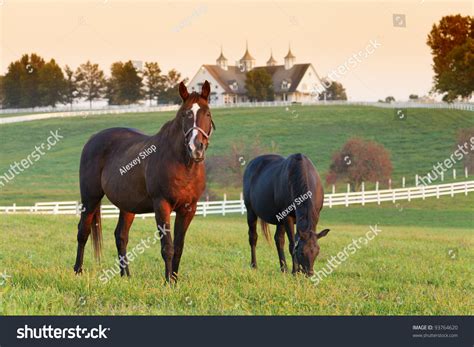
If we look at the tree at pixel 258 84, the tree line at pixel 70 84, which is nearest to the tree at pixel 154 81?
the tree line at pixel 70 84

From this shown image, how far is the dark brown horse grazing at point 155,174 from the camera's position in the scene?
7820mm

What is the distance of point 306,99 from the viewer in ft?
198

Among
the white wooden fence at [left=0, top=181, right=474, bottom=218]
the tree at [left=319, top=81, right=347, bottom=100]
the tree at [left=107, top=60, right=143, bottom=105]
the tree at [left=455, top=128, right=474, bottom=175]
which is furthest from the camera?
the tree at [left=319, top=81, right=347, bottom=100]

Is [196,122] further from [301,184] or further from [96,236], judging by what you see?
[96,236]

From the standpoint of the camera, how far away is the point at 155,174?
27.3 feet

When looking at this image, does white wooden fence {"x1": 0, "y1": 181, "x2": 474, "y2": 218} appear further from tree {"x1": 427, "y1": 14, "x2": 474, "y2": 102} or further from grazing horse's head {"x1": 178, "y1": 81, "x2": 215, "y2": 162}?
grazing horse's head {"x1": 178, "y1": 81, "x2": 215, "y2": 162}

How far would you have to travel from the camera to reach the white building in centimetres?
5081

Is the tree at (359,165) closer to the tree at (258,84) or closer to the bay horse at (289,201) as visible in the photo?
the bay horse at (289,201)

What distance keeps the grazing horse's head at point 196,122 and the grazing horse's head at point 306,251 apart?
72.2 inches

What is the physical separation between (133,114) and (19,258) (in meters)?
35.6

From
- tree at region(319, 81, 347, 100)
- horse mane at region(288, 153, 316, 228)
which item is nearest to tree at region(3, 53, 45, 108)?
tree at region(319, 81, 347, 100)

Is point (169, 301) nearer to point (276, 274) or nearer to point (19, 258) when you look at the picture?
point (276, 274)

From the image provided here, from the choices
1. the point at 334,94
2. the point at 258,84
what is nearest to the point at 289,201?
the point at 258,84
